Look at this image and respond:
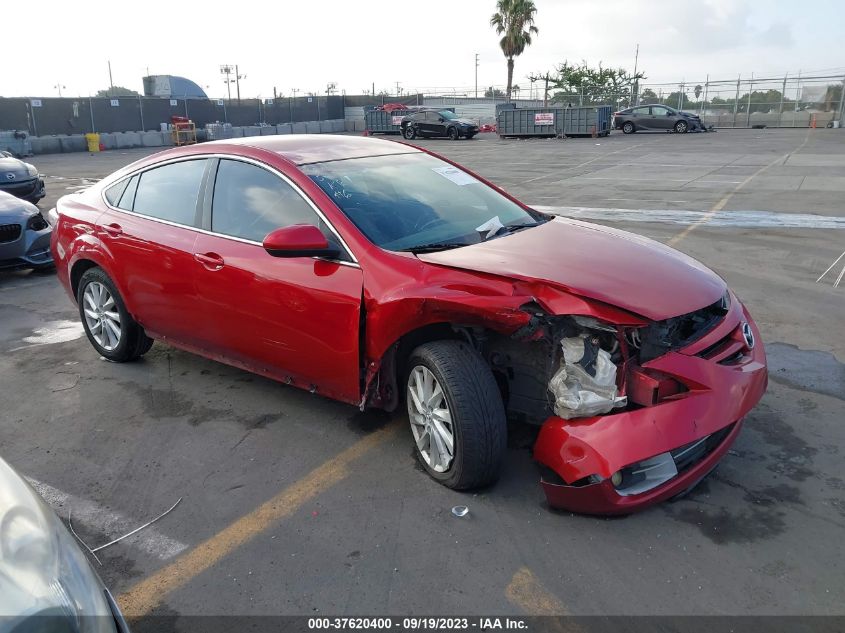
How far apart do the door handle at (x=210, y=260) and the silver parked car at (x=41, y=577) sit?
84.8 inches

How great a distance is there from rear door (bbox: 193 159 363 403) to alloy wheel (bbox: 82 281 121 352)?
107 cm

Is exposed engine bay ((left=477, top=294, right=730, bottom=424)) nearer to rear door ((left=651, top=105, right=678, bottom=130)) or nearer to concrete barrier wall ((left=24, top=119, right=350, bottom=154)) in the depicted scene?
concrete barrier wall ((left=24, top=119, right=350, bottom=154))

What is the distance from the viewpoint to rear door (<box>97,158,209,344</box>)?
14.4 feet

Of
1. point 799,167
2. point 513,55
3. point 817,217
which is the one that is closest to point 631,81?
point 513,55

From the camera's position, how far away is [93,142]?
3111 centimetres

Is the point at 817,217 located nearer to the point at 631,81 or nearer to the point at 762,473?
the point at 762,473

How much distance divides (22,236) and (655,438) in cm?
754

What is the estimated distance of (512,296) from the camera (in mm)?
3082

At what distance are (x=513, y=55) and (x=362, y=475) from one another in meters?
52.5

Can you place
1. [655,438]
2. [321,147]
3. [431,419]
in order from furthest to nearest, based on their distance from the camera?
1. [321,147]
2. [431,419]
3. [655,438]

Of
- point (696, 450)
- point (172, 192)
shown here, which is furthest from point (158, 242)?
point (696, 450)

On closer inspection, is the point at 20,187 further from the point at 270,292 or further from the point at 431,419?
the point at 431,419

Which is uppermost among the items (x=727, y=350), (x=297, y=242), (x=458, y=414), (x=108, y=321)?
(x=297, y=242)

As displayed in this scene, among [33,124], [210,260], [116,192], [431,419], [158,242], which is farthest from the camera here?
[33,124]
